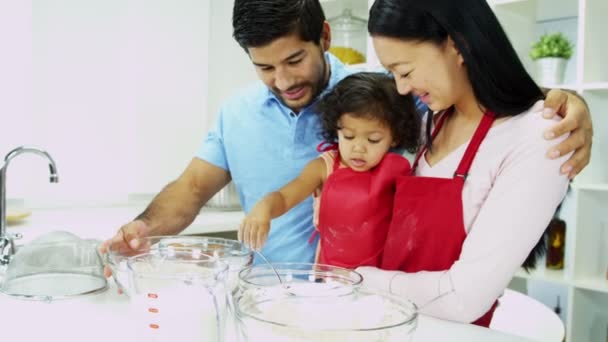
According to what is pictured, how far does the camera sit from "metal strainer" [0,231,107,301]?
3.56ft

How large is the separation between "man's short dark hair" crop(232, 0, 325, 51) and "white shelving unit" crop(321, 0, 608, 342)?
128 centimetres

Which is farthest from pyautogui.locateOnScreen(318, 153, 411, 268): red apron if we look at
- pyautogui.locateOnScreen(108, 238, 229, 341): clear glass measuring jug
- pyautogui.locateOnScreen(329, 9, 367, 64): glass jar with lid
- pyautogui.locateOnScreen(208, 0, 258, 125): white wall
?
pyautogui.locateOnScreen(208, 0, 258, 125): white wall

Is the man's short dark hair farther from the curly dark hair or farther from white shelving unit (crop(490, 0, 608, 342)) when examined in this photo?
white shelving unit (crop(490, 0, 608, 342))

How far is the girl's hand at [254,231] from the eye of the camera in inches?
45.7

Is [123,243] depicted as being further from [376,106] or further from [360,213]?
[376,106]

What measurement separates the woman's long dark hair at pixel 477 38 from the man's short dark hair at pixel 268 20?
35cm

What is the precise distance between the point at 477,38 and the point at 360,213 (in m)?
0.47

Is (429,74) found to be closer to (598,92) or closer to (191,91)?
(598,92)

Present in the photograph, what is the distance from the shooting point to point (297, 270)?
2.61 ft

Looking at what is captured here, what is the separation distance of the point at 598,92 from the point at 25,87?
7.72ft

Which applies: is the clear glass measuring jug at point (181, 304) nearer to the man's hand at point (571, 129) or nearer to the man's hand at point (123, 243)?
the man's hand at point (123, 243)

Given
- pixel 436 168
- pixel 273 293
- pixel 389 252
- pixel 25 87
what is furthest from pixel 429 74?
pixel 25 87

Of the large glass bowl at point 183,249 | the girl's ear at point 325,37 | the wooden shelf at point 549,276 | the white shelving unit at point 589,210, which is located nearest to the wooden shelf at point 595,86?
the white shelving unit at point 589,210

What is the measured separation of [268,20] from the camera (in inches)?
54.7
